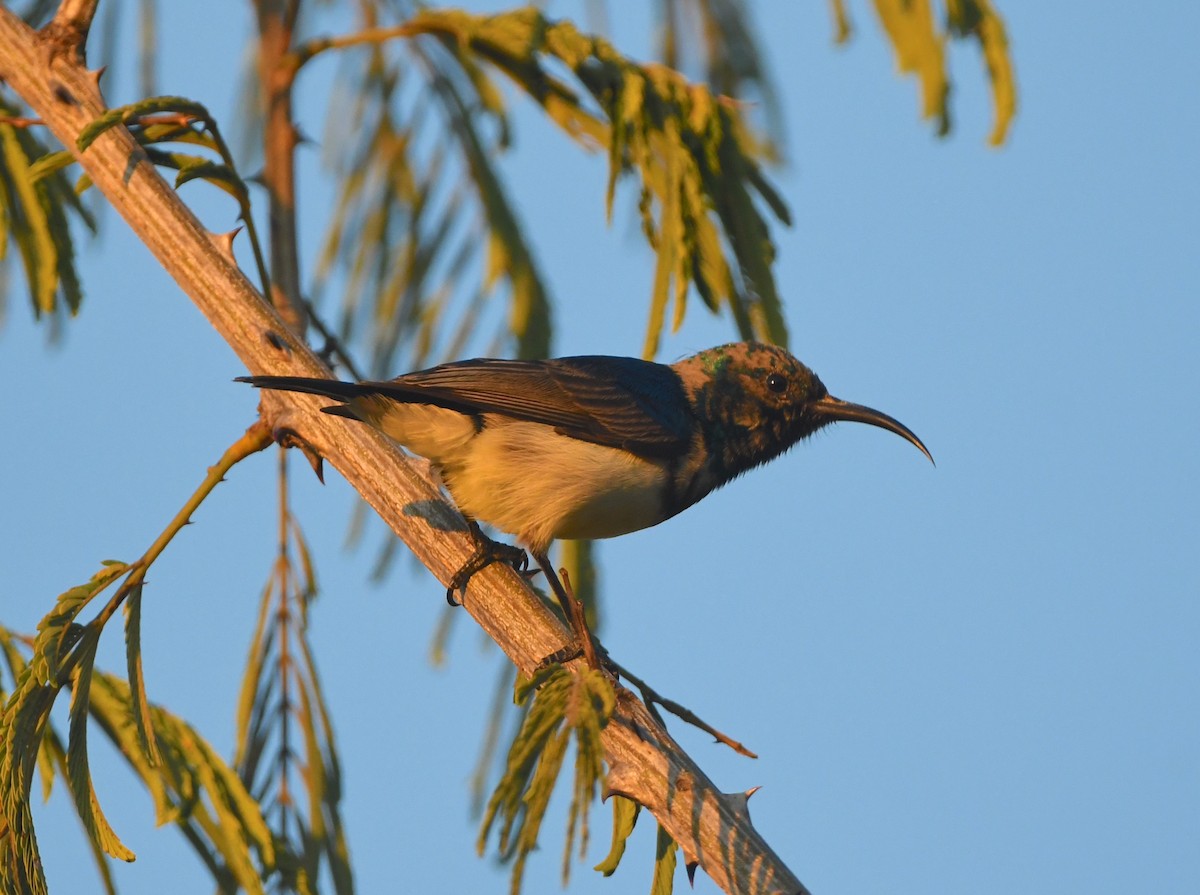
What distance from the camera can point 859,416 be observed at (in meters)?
5.38

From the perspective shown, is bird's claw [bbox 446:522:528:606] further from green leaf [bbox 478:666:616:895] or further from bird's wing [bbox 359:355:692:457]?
green leaf [bbox 478:666:616:895]

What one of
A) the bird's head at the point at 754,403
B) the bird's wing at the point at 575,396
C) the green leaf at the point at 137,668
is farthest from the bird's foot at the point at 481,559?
the bird's head at the point at 754,403

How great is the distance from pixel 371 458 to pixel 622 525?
1201 millimetres

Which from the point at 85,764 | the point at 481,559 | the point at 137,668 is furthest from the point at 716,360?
the point at 85,764

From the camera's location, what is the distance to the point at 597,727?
7.81 ft

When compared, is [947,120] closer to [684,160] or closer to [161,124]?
[684,160]

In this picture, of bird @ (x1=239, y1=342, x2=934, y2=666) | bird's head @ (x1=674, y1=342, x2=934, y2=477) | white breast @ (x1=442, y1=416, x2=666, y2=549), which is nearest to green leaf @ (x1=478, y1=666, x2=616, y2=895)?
bird @ (x1=239, y1=342, x2=934, y2=666)

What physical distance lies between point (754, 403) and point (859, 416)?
1.49 ft

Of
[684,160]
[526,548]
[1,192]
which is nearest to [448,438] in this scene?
[526,548]

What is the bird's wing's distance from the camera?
4.42 metres

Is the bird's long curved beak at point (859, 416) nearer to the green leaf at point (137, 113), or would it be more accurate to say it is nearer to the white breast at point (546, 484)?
the white breast at point (546, 484)

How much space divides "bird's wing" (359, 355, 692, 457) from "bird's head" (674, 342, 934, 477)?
0.16 meters

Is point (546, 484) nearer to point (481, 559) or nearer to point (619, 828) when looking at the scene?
point (481, 559)

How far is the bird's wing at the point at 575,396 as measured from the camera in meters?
4.42
